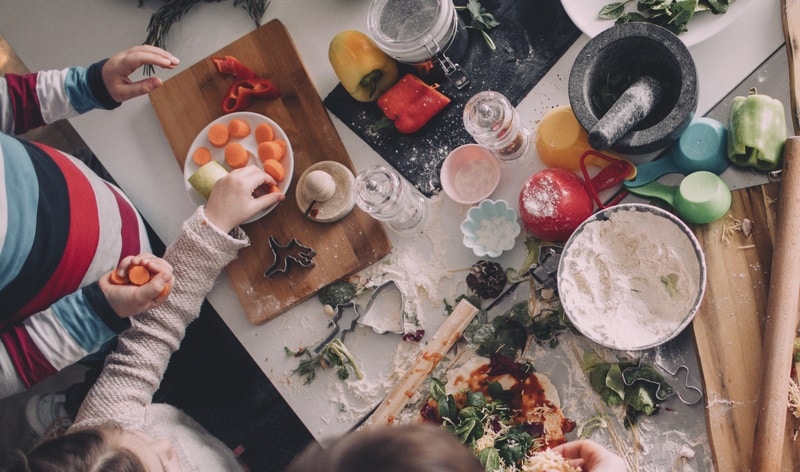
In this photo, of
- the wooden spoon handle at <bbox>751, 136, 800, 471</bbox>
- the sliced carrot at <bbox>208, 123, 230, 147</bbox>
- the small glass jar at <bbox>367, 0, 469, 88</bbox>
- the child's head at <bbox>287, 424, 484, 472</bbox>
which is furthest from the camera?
the sliced carrot at <bbox>208, 123, 230, 147</bbox>

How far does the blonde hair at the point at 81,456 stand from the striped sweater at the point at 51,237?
0.17m

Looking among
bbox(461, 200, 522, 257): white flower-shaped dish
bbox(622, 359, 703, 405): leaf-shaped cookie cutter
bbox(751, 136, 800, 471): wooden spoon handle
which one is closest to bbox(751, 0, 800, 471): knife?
bbox(751, 136, 800, 471): wooden spoon handle

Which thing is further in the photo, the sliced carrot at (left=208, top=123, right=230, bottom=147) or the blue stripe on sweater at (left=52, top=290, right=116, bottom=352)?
the sliced carrot at (left=208, top=123, right=230, bottom=147)

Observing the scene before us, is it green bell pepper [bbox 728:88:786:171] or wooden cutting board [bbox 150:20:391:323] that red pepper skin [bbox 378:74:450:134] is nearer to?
wooden cutting board [bbox 150:20:391:323]

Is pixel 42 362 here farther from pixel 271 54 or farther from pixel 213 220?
pixel 271 54

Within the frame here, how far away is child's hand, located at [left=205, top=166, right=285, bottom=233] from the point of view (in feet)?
4.07

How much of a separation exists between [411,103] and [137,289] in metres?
0.59

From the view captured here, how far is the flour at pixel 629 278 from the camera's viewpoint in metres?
1.05

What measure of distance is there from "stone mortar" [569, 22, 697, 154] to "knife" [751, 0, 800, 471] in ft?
0.59

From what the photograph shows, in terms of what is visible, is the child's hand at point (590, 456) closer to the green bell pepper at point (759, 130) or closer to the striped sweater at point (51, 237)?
the green bell pepper at point (759, 130)

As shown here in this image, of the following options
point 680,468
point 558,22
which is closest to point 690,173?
point 558,22

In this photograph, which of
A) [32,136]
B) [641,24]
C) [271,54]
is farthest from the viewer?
[32,136]

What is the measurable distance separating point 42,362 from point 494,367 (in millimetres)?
793

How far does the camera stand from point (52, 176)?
48.9 inches
